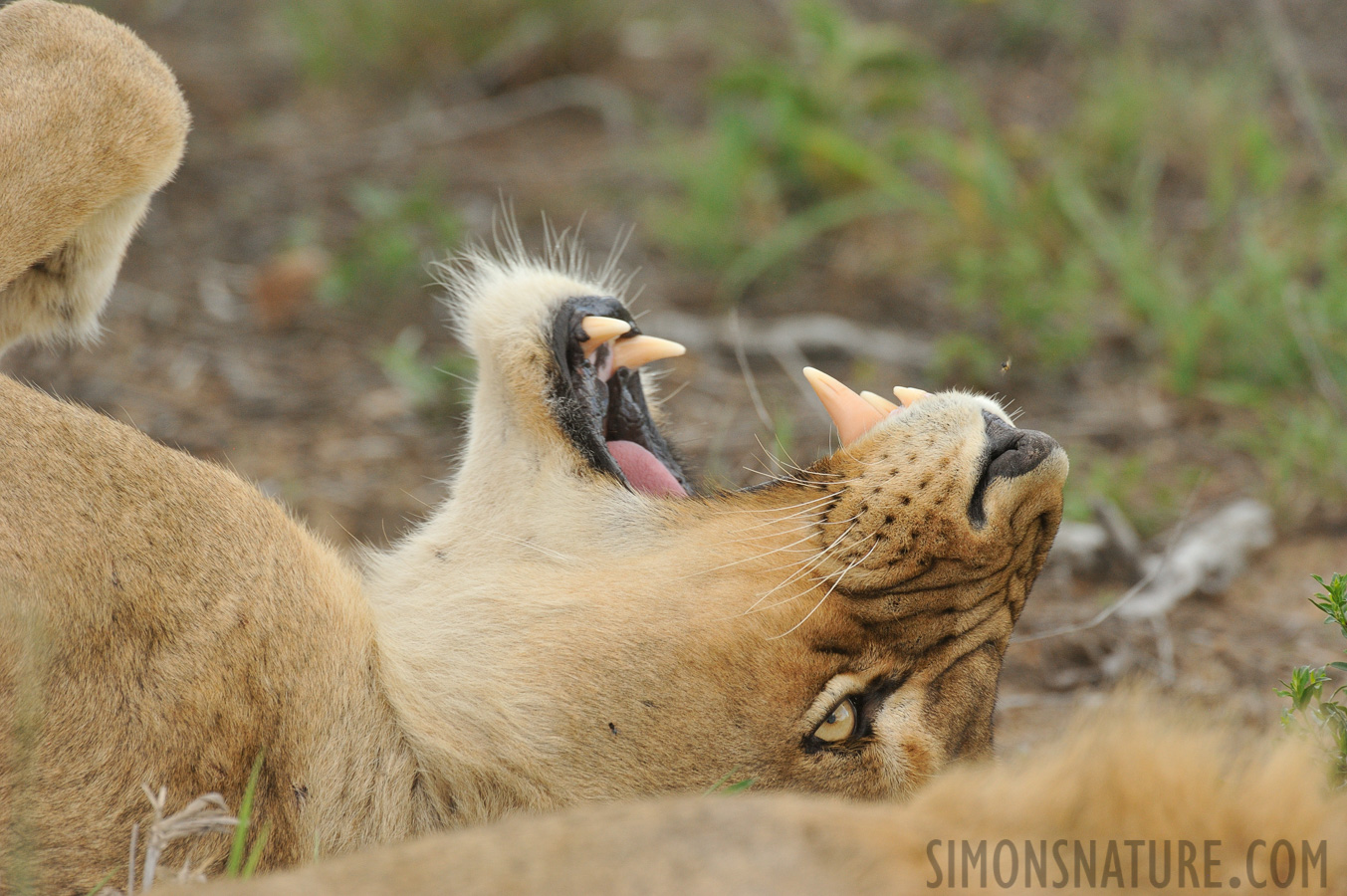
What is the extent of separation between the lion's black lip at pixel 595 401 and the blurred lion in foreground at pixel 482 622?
1cm

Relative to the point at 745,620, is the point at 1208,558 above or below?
below

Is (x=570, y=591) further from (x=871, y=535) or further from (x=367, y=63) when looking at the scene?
(x=367, y=63)

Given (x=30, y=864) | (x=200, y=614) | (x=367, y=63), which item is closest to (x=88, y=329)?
(x=200, y=614)

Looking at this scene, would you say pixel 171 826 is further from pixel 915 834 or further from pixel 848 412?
pixel 848 412

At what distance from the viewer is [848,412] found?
2.75 metres

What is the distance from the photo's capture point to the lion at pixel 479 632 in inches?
85.8

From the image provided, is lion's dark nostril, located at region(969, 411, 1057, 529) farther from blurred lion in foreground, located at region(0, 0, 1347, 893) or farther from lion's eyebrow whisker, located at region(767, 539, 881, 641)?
lion's eyebrow whisker, located at region(767, 539, 881, 641)

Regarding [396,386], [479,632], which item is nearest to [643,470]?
[479,632]

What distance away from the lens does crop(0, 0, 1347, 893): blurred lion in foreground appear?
213 centimetres

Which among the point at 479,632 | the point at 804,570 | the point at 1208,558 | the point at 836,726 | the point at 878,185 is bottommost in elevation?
the point at 1208,558

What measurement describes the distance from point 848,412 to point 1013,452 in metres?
0.43

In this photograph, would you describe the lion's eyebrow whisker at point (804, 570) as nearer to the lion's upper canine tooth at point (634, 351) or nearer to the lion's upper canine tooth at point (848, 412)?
the lion's upper canine tooth at point (848, 412)

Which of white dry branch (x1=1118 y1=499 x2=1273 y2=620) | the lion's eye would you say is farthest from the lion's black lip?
white dry branch (x1=1118 y1=499 x2=1273 y2=620)

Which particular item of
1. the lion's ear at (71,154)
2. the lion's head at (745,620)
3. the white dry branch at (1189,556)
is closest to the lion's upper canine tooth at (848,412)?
the lion's head at (745,620)
